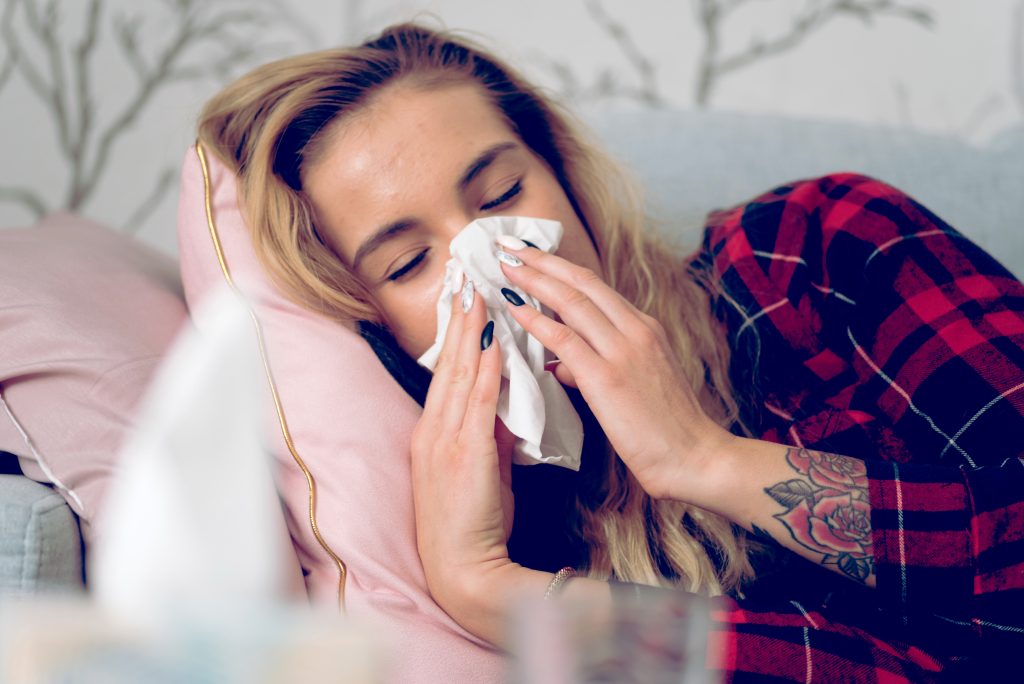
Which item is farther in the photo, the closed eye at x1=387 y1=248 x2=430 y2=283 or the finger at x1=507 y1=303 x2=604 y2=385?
the closed eye at x1=387 y1=248 x2=430 y2=283

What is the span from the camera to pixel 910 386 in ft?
3.26

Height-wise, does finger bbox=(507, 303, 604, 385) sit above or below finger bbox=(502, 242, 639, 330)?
below

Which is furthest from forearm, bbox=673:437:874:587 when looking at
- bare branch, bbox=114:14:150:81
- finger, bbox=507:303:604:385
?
bare branch, bbox=114:14:150:81

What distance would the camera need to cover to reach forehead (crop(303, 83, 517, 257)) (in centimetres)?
106

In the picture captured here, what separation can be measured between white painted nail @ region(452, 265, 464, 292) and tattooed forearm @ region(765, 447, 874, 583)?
42 cm

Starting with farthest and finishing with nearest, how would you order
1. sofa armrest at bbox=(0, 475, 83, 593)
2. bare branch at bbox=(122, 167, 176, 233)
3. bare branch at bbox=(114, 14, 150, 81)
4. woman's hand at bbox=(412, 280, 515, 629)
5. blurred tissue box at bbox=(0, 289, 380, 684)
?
1. bare branch at bbox=(122, 167, 176, 233)
2. bare branch at bbox=(114, 14, 150, 81)
3. woman's hand at bbox=(412, 280, 515, 629)
4. sofa armrest at bbox=(0, 475, 83, 593)
5. blurred tissue box at bbox=(0, 289, 380, 684)

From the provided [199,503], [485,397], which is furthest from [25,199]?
[199,503]

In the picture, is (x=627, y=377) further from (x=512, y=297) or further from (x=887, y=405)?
(x=887, y=405)

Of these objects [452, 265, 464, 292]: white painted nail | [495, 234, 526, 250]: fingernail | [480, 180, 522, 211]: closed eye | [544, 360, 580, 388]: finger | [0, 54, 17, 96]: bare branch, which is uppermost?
[480, 180, 522, 211]: closed eye

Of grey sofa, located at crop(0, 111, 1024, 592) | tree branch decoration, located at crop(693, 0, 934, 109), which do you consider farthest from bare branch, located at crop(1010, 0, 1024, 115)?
grey sofa, located at crop(0, 111, 1024, 592)

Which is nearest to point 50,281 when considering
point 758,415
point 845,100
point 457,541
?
point 457,541

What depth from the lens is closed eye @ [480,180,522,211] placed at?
109cm

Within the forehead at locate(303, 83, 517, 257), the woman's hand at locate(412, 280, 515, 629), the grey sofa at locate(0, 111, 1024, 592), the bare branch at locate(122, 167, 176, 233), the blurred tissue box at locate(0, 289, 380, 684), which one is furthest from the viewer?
the bare branch at locate(122, 167, 176, 233)

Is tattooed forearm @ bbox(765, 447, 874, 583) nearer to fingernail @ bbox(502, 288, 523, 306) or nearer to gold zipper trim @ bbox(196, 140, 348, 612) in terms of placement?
fingernail @ bbox(502, 288, 523, 306)
